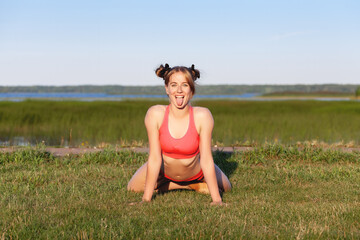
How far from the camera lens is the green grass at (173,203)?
4.28 m

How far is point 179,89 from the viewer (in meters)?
5.23

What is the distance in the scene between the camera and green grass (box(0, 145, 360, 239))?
4277 millimetres

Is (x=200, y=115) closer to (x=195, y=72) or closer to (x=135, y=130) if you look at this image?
(x=195, y=72)

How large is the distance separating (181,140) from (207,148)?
35 centimetres

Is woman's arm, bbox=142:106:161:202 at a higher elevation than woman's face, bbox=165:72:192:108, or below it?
below

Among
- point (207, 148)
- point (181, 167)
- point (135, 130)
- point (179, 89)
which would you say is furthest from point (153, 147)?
point (135, 130)

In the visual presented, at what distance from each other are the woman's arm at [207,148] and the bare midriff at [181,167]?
0.19 metres

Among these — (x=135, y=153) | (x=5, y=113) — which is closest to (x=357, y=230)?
(x=135, y=153)

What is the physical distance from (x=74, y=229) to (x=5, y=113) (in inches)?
858

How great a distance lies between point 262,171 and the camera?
8.10 m

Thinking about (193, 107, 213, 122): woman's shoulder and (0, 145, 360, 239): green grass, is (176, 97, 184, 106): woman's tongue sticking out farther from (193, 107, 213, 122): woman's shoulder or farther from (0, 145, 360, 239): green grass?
(0, 145, 360, 239): green grass

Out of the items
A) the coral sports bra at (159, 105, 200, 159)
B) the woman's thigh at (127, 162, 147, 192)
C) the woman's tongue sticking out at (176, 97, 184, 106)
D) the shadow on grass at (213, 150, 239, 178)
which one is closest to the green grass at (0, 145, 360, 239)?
the shadow on grass at (213, 150, 239, 178)

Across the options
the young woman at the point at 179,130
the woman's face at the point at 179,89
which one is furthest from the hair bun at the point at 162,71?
the woman's face at the point at 179,89

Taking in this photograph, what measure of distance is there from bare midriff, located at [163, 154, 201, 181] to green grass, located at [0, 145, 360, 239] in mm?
319
